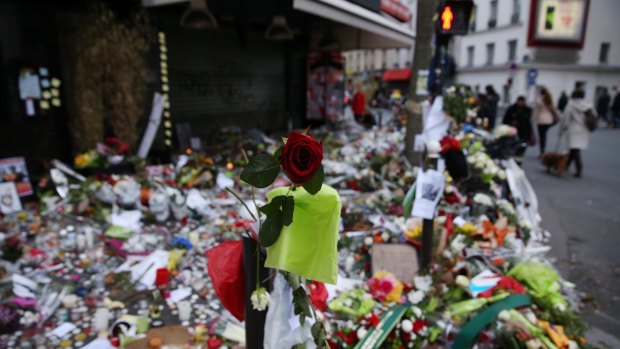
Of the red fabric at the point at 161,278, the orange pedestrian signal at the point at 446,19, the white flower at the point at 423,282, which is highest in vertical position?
the orange pedestrian signal at the point at 446,19

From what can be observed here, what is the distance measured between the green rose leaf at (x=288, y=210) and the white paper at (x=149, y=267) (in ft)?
8.52

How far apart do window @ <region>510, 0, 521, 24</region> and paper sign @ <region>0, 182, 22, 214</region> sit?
32125 millimetres

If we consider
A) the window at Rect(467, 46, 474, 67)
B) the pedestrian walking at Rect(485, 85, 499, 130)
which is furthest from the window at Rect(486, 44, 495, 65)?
the pedestrian walking at Rect(485, 85, 499, 130)

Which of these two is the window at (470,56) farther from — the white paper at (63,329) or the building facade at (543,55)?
the white paper at (63,329)

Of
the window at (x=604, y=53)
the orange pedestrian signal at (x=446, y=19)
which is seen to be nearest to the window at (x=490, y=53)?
the window at (x=604, y=53)

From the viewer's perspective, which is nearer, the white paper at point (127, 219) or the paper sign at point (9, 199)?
the white paper at point (127, 219)

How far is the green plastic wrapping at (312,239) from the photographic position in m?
1.26

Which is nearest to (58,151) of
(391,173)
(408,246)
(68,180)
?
(68,180)

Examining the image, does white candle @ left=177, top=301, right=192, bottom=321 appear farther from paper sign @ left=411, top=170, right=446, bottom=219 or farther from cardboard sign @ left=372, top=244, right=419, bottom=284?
paper sign @ left=411, top=170, right=446, bottom=219

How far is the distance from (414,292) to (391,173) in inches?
144

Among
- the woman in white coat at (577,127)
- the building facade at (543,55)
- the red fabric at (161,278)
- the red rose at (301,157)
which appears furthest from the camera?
the building facade at (543,55)

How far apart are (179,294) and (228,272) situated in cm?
193

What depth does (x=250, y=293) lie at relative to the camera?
154cm

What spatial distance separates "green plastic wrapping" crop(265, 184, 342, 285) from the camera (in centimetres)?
126
